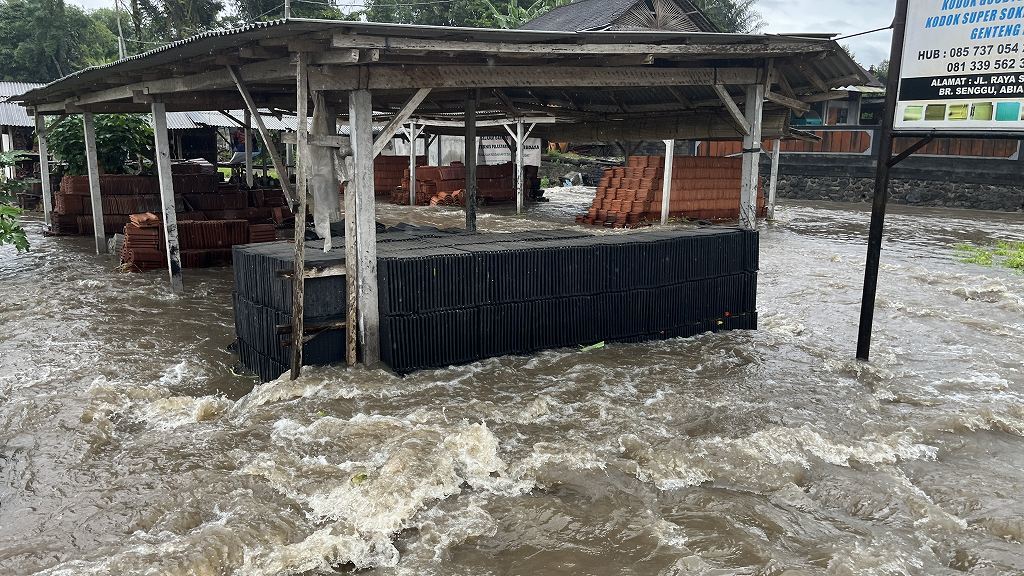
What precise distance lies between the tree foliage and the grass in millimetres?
20651

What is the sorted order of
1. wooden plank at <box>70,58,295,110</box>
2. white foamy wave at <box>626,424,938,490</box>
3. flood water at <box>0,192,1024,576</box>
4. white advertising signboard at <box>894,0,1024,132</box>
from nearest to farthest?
flood water at <box>0,192,1024,576</box> → white foamy wave at <box>626,424,938,490</box> → white advertising signboard at <box>894,0,1024,132</box> → wooden plank at <box>70,58,295,110</box>

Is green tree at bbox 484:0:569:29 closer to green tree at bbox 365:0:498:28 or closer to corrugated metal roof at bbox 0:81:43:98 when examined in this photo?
green tree at bbox 365:0:498:28

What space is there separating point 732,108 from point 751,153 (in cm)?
70

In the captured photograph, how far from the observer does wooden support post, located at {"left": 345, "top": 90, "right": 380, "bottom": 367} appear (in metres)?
7.25

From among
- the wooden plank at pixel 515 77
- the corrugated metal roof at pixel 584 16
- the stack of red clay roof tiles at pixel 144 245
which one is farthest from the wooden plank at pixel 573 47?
the corrugated metal roof at pixel 584 16

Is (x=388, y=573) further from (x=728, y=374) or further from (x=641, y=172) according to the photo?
(x=641, y=172)

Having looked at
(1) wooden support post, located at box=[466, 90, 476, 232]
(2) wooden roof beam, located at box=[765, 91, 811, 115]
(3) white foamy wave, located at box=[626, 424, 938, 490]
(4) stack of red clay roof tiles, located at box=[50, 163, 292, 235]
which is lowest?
(3) white foamy wave, located at box=[626, 424, 938, 490]

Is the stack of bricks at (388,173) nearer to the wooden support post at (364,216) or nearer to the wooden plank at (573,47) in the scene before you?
the wooden plank at (573,47)

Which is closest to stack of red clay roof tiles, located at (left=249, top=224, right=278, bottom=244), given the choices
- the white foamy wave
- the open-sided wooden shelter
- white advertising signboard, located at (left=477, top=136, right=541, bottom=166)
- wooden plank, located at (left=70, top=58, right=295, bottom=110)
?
the open-sided wooden shelter

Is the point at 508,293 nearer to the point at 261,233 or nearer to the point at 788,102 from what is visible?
the point at 788,102

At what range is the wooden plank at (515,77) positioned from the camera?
7.16 m

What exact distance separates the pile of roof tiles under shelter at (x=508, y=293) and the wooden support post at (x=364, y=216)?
13 centimetres

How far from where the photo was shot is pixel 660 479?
5.65 metres

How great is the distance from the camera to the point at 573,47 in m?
7.76
